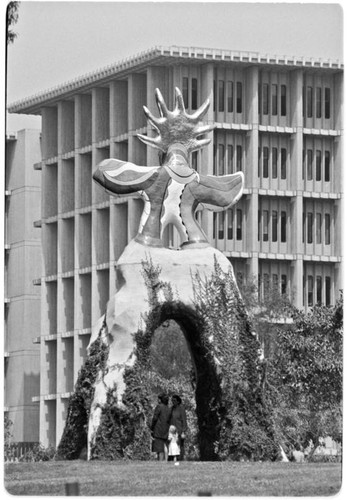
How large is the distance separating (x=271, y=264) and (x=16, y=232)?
16.8 meters

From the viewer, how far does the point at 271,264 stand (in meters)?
85.8

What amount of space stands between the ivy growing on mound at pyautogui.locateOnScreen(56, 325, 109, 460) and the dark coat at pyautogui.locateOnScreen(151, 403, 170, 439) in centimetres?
125

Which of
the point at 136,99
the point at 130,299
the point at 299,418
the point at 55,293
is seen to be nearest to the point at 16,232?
the point at 55,293

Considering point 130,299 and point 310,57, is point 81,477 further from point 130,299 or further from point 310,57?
point 310,57

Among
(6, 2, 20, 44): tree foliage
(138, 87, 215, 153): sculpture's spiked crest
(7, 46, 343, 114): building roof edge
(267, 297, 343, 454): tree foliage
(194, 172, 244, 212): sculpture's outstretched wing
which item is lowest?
(267, 297, 343, 454): tree foliage

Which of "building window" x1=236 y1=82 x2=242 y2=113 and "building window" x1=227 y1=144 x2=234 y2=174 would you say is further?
"building window" x1=236 y1=82 x2=242 y2=113

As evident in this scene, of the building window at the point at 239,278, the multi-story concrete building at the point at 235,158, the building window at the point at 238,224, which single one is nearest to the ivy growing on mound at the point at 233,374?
the building window at the point at 239,278

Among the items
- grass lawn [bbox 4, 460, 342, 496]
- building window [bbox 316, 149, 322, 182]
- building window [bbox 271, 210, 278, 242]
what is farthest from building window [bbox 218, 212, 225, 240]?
grass lawn [bbox 4, 460, 342, 496]

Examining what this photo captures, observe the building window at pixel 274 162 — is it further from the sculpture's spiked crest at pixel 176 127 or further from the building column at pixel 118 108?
the sculpture's spiked crest at pixel 176 127

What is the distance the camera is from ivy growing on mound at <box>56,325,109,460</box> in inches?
1336

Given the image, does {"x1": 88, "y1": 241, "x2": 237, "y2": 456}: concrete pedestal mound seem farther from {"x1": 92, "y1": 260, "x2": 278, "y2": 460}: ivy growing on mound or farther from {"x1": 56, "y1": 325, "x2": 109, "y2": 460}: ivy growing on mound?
{"x1": 56, "y1": 325, "x2": 109, "y2": 460}: ivy growing on mound

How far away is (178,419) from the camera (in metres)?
33.4

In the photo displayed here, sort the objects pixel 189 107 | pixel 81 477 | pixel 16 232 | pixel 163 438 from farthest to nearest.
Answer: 1. pixel 16 232
2. pixel 189 107
3. pixel 163 438
4. pixel 81 477

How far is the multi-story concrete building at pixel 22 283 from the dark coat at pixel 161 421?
61787 mm
